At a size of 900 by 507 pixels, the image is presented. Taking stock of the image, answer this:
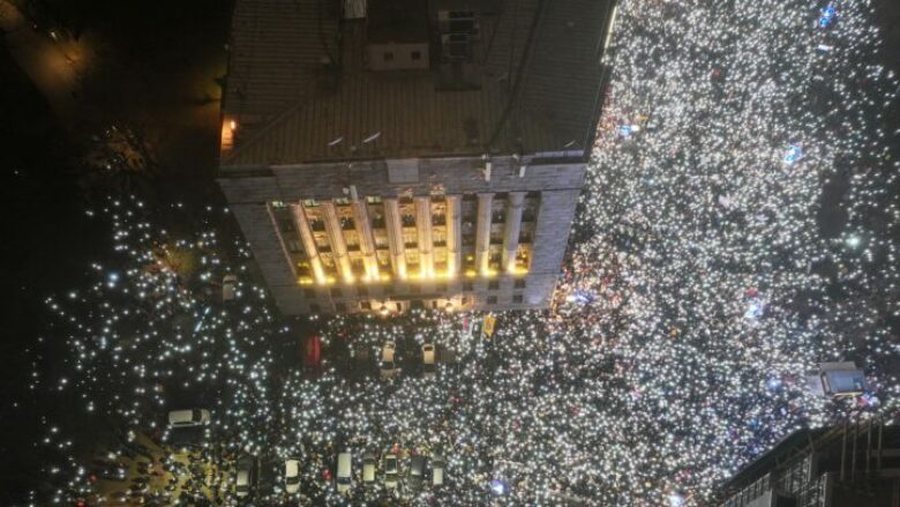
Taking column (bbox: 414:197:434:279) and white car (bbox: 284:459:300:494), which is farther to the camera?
white car (bbox: 284:459:300:494)

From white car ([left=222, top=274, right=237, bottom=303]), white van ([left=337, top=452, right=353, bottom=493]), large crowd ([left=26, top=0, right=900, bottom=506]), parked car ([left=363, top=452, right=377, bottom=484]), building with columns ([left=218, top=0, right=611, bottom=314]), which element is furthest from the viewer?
white car ([left=222, top=274, right=237, bottom=303])

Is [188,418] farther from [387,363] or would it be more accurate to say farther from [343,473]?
[387,363]

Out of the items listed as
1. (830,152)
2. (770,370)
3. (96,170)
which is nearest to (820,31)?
(830,152)

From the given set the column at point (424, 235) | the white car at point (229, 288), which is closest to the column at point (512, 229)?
the column at point (424, 235)

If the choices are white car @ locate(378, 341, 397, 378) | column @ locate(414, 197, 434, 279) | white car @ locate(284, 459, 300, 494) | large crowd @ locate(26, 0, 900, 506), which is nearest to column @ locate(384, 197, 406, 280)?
column @ locate(414, 197, 434, 279)

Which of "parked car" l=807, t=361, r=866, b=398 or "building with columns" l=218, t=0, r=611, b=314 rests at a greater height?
"building with columns" l=218, t=0, r=611, b=314

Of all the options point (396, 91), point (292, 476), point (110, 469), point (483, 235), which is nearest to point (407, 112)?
point (396, 91)

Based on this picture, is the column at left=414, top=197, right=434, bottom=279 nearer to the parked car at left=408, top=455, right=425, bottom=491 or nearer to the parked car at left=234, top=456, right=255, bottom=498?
the parked car at left=408, top=455, right=425, bottom=491
